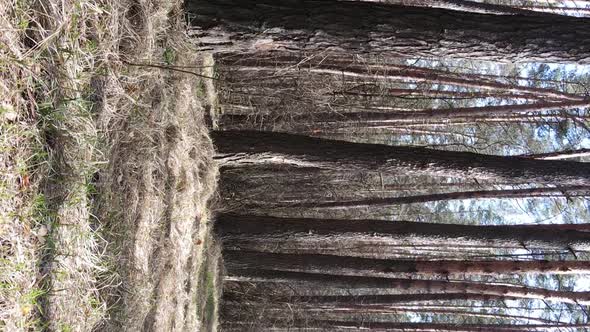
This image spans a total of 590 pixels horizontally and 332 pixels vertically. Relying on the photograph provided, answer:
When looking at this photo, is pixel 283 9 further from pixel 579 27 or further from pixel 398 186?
pixel 398 186

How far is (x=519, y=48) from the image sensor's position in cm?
384

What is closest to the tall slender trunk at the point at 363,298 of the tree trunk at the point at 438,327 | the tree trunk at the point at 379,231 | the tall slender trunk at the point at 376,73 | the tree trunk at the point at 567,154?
the tree trunk at the point at 438,327

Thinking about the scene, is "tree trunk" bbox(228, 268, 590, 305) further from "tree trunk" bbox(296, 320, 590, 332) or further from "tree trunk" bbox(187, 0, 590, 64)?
"tree trunk" bbox(187, 0, 590, 64)

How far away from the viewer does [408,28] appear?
12.4 feet

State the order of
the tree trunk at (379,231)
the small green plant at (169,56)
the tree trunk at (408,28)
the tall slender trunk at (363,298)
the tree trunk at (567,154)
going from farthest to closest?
the tree trunk at (567,154), the tall slender trunk at (363,298), the tree trunk at (379,231), the small green plant at (169,56), the tree trunk at (408,28)

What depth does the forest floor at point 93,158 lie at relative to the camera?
9.48 feet

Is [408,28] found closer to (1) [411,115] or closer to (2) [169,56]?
(2) [169,56]

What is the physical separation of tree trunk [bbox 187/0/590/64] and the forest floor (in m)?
0.69

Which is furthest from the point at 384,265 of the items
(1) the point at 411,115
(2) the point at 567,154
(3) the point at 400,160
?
(2) the point at 567,154

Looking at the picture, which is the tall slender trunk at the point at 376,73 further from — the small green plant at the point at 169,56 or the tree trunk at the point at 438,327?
the tree trunk at the point at 438,327

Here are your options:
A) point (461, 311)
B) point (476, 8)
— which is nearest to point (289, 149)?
point (476, 8)

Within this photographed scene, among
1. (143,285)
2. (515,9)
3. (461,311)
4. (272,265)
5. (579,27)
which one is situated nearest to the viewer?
Answer: (579,27)

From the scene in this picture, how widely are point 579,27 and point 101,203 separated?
3.61 metres

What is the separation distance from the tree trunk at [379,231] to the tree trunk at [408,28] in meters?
2.50
